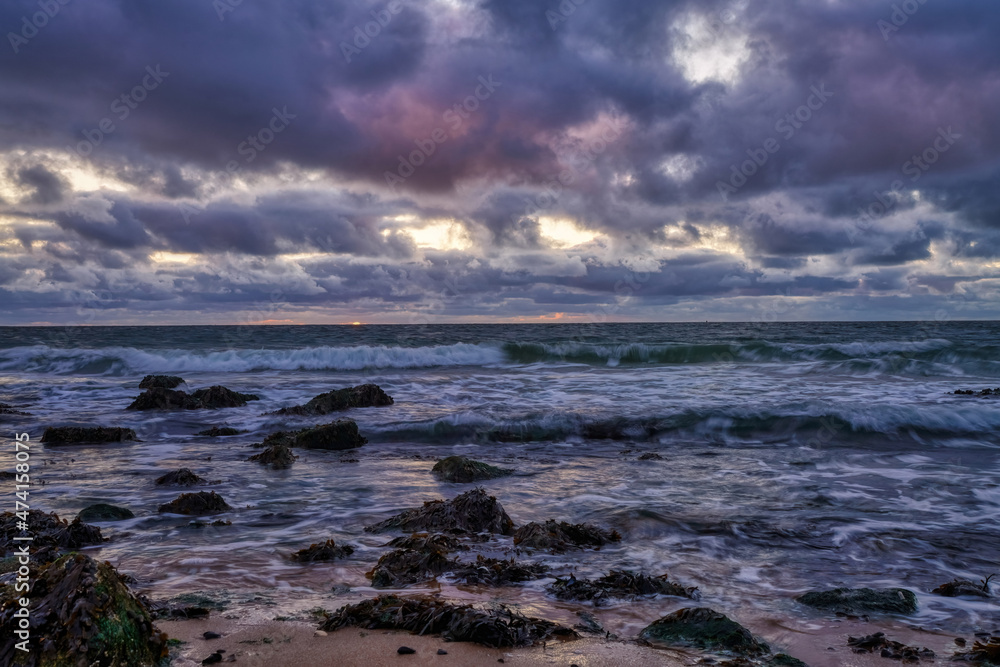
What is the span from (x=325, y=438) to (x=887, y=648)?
346 inches

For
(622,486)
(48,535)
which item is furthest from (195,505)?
(622,486)

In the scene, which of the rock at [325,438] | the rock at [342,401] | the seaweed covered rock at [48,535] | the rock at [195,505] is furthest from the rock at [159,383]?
the seaweed covered rock at [48,535]

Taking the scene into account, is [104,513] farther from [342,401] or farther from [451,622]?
[342,401]

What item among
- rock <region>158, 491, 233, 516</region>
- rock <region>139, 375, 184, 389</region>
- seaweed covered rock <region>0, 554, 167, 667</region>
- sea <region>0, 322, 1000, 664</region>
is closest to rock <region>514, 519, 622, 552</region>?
sea <region>0, 322, 1000, 664</region>

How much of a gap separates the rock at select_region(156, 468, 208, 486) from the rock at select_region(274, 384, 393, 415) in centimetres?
655

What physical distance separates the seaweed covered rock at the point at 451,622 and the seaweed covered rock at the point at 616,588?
63cm

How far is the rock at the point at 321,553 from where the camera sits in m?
4.99

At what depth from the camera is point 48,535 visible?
17.2 feet

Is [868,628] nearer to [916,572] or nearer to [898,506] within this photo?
[916,572]

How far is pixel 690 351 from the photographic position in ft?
111

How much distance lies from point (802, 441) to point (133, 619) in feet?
36.4

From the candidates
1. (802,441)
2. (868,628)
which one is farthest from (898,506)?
(802,441)

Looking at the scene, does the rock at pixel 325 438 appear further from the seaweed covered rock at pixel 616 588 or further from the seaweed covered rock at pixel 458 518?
the seaweed covered rock at pixel 616 588

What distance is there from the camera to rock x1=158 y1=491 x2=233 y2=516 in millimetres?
6391
